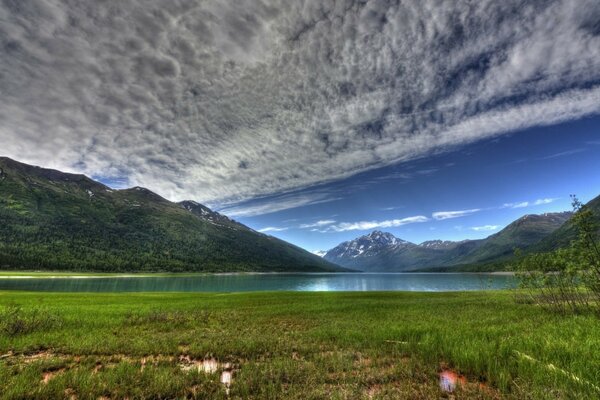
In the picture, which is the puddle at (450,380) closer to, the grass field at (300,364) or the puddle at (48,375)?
the grass field at (300,364)

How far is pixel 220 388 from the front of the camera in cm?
870

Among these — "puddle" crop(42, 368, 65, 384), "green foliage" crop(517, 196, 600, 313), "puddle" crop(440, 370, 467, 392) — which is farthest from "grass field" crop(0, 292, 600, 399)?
"green foliage" crop(517, 196, 600, 313)

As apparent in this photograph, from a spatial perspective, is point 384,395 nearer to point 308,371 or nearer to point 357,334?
point 308,371

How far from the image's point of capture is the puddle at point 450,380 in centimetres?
845

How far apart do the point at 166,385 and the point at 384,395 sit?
21.1ft

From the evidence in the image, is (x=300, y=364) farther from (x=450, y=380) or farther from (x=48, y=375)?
(x=48, y=375)

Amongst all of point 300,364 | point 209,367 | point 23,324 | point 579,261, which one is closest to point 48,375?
point 209,367

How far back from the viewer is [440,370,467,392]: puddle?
27.7 feet

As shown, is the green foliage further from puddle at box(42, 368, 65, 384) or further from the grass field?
puddle at box(42, 368, 65, 384)

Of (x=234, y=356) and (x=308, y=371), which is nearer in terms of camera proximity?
(x=308, y=371)

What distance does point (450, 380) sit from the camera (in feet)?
30.2

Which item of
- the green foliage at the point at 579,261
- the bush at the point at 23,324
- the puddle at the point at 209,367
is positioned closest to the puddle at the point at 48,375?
the puddle at the point at 209,367

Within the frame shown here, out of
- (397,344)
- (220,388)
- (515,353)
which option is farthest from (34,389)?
(515,353)

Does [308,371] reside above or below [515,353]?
below
